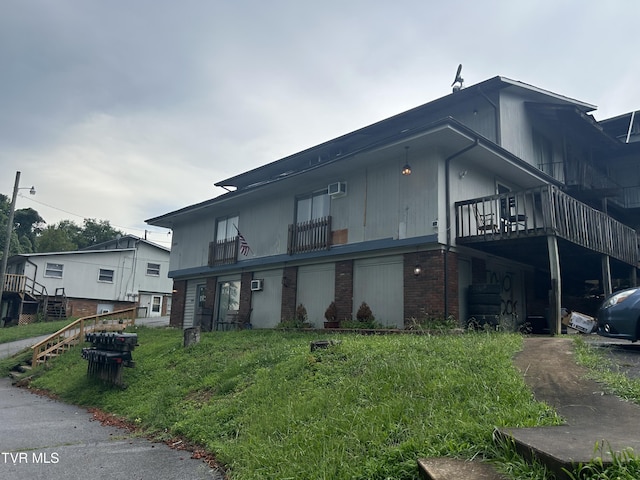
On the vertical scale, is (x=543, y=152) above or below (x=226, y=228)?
above

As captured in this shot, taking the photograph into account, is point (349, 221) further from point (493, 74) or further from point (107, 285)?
point (107, 285)

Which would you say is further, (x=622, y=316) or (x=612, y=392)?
(x=622, y=316)

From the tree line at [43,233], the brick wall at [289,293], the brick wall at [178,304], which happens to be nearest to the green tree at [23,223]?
the tree line at [43,233]

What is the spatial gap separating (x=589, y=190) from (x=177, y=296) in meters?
17.5

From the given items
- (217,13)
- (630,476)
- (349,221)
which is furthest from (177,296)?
(630,476)

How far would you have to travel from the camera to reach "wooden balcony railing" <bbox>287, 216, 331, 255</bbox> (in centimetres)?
1350

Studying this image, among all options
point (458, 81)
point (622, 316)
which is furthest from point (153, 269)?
point (622, 316)

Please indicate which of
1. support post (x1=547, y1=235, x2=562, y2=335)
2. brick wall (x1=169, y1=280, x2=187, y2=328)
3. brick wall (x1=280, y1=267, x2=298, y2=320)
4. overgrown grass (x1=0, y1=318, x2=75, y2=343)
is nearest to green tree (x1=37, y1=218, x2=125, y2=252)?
overgrown grass (x1=0, y1=318, x2=75, y2=343)

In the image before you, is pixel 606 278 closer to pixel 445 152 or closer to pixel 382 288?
pixel 445 152

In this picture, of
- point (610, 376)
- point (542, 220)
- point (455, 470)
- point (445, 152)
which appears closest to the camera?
point (455, 470)

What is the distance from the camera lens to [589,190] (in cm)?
1739

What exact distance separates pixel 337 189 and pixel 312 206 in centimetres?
157

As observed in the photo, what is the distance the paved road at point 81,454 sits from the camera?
174 inches

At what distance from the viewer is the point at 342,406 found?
4.45 m
